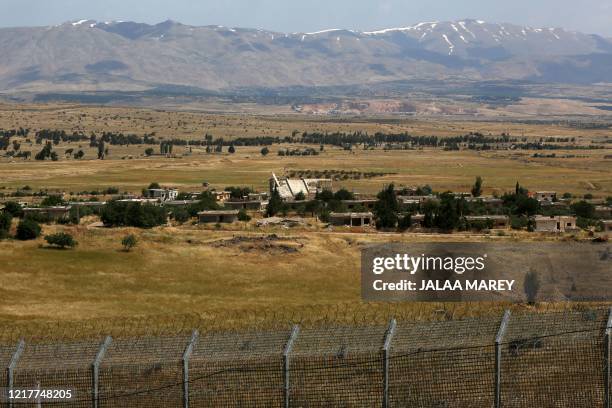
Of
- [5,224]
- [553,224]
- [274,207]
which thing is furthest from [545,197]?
[5,224]

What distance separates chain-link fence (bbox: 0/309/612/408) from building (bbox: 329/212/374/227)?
42335 mm

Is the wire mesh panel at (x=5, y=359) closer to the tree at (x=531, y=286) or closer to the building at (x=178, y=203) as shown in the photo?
the tree at (x=531, y=286)

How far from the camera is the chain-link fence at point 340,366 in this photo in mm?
13320

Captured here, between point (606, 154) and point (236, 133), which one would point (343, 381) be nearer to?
point (606, 154)

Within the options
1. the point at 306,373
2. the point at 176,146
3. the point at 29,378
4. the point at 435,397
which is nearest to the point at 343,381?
the point at 306,373

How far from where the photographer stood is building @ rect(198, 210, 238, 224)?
5794 centimetres

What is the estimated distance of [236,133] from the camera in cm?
19262

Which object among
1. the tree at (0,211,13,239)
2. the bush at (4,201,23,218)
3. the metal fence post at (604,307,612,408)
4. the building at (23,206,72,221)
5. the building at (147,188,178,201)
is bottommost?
the building at (147,188,178,201)

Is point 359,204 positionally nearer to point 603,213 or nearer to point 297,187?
point 297,187

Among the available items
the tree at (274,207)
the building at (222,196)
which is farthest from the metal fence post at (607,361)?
the building at (222,196)

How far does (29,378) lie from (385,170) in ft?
326

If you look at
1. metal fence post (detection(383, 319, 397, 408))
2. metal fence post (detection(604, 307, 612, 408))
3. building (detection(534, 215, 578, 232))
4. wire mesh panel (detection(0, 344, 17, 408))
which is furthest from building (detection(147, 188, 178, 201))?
metal fence post (detection(604, 307, 612, 408))

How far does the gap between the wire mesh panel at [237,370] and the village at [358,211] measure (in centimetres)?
3912

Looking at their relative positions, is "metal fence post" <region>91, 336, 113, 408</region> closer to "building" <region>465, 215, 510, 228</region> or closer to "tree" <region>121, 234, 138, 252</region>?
"tree" <region>121, 234, 138, 252</region>
